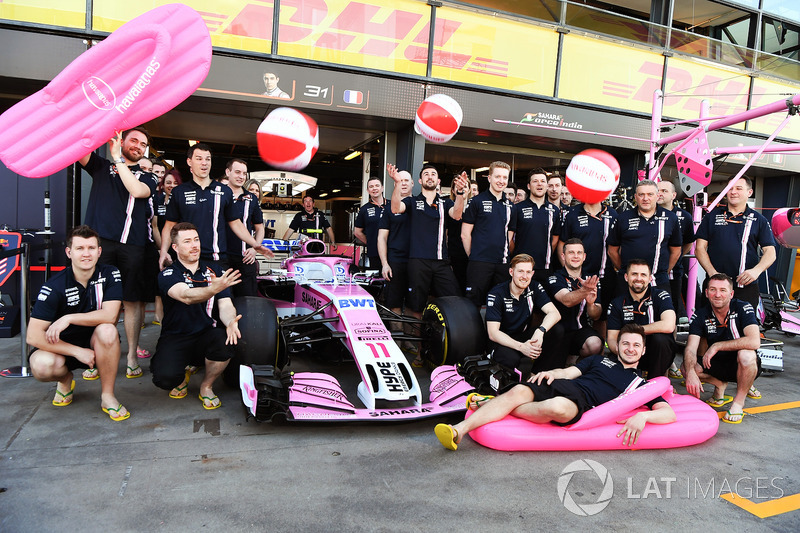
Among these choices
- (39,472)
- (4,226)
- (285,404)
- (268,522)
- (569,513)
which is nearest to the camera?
(268,522)

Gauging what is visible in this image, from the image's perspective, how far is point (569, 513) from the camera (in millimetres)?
2359

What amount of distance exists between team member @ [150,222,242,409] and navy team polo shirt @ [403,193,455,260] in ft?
6.20

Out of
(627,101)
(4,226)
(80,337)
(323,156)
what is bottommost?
(80,337)

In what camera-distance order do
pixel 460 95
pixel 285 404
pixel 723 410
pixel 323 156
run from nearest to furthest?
1. pixel 285 404
2. pixel 723 410
3. pixel 460 95
4. pixel 323 156

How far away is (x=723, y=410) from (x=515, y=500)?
245cm

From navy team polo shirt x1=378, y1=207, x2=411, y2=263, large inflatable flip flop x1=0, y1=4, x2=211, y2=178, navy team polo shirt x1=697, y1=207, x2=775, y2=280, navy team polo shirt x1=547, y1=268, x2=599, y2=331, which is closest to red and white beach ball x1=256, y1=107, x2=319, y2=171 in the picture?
navy team polo shirt x1=378, y1=207, x2=411, y2=263

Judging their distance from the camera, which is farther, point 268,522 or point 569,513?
point 569,513

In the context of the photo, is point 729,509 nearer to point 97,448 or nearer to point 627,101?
point 97,448

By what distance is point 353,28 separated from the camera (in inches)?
283

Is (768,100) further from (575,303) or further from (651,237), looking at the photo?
(575,303)

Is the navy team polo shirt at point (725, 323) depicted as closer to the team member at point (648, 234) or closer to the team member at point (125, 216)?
the team member at point (648, 234)

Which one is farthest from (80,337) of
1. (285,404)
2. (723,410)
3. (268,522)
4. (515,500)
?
(723,410)

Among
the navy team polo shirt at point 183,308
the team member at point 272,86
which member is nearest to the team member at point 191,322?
the navy team polo shirt at point 183,308

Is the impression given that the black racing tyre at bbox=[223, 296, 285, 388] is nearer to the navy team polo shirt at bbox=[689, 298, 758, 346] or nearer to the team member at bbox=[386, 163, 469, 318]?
the team member at bbox=[386, 163, 469, 318]
